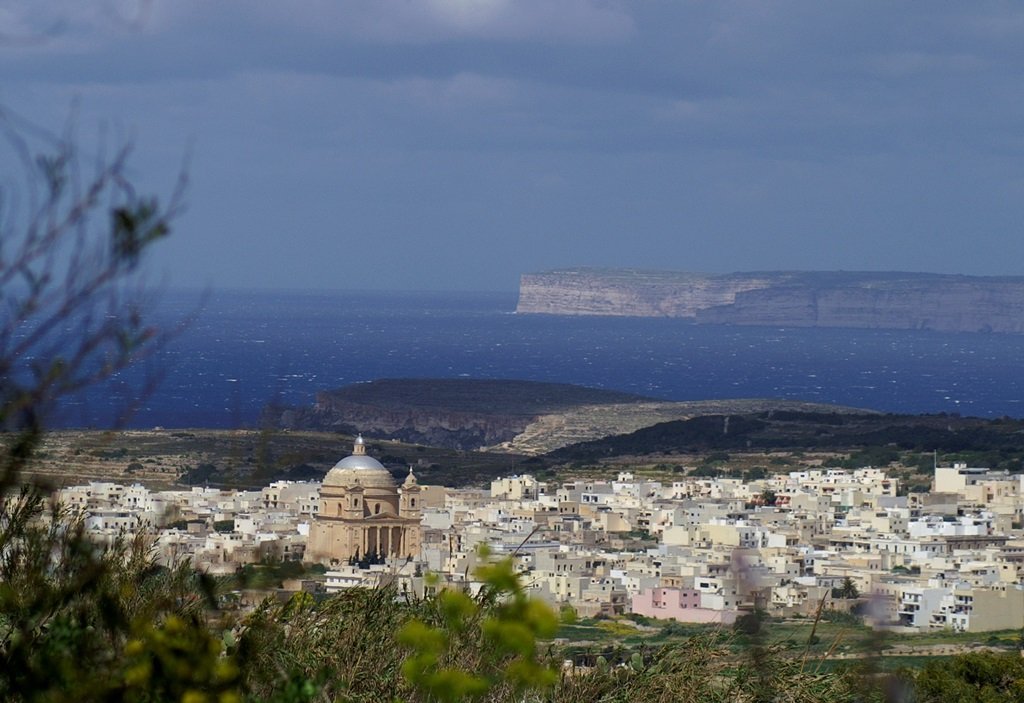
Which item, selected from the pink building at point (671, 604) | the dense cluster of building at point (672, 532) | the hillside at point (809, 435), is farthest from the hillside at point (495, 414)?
the pink building at point (671, 604)

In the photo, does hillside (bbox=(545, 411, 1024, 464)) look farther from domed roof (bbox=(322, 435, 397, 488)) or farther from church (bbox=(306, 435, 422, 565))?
church (bbox=(306, 435, 422, 565))

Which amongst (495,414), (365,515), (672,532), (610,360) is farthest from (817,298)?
(365,515)

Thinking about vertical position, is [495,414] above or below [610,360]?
below

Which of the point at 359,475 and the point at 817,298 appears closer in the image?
the point at 359,475

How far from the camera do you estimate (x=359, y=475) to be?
108ft

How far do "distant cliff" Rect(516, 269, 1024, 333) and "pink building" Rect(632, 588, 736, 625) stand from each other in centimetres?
14210

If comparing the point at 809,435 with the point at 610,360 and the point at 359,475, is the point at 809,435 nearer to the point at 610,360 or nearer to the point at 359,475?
the point at 359,475

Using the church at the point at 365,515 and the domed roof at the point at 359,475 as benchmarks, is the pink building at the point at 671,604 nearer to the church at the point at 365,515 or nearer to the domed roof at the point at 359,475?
the church at the point at 365,515

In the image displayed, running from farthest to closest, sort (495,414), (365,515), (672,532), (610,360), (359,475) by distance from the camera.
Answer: (610,360) → (495,414) → (672,532) → (359,475) → (365,515)

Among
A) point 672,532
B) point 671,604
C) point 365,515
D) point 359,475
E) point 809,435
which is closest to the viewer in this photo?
point 671,604

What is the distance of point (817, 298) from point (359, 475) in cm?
14219

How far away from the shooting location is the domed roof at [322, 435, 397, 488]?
32.8 m

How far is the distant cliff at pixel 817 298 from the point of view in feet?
540

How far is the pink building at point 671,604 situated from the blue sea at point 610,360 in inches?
783
